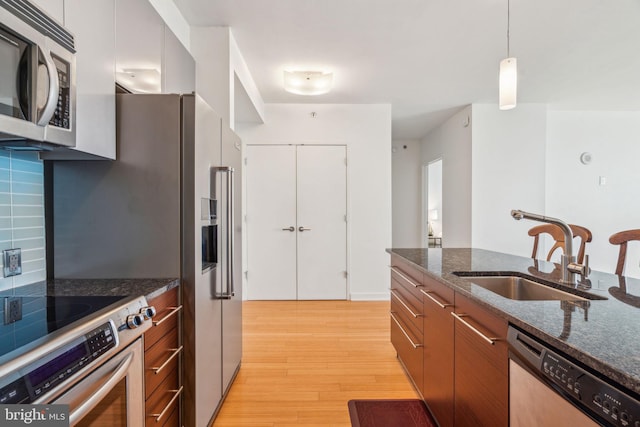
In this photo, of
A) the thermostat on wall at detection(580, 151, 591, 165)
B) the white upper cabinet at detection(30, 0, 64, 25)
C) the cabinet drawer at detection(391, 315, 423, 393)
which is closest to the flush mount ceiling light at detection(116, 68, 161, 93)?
the white upper cabinet at detection(30, 0, 64, 25)

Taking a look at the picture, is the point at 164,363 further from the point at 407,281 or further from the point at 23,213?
the point at 407,281

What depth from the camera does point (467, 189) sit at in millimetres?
4434

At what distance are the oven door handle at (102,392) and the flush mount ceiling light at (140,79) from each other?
1.30 metres

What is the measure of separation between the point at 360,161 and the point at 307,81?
1452 millimetres

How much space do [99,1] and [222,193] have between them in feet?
3.34

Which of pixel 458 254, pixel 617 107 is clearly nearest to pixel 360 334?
pixel 458 254

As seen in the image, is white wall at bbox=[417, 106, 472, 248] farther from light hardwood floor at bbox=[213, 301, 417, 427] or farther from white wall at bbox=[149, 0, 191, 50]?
white wall at bbox=[149, 0, 191, 50]

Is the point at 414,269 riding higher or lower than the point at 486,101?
lower

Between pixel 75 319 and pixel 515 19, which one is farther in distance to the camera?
pixel 515 19

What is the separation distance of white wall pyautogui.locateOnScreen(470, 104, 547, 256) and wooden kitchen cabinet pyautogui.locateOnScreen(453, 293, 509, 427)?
331 cm

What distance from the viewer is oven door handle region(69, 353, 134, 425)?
2.66 ft

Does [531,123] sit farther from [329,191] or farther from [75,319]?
[75,319]

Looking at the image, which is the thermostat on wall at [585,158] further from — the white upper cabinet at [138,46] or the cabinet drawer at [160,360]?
the cabinet drawer at [160,360]

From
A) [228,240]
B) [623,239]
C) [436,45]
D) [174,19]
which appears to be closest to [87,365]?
[228,240]
